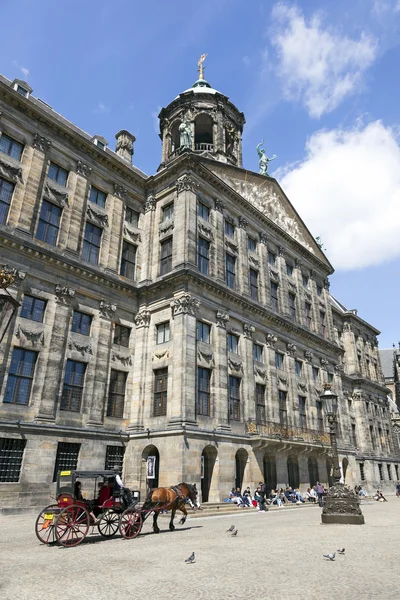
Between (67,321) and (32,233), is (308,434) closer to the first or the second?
(67,321)

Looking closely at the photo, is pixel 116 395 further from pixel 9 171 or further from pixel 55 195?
pixel 9 171

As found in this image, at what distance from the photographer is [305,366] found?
3872 centimetres

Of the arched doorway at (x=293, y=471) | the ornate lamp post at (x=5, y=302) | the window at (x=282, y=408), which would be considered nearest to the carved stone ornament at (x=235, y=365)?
the window at (x=282, y=408)

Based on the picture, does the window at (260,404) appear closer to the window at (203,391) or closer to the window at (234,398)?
the window at (234,398)

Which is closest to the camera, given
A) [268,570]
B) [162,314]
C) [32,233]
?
[268,570]

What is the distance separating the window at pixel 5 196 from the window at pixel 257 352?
20.2 meters

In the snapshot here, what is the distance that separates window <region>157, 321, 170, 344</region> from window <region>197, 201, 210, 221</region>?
917 cm

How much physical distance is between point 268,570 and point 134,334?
2206 centimetres

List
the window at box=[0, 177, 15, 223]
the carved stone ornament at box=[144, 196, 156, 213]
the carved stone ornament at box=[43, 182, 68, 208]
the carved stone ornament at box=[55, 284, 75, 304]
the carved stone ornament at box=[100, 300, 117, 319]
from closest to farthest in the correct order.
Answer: the window at box=[0, 177, 15, 223] < the carved stone ornament at box=[55, 284, 75, 304] < the carved stone ornament at box=[43, 182, 68, 208] < the carved stone ornament at box=[100, 300, 117, 319] < the carved stone ornament at box=[144, 196, 156, 213]

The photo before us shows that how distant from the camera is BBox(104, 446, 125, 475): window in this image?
25312 millimetres

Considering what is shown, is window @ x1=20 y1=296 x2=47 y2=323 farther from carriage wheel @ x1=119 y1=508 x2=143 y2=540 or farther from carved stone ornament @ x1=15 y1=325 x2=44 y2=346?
carriage wheel @ x1=119 y1=508 x2=143 y2=540

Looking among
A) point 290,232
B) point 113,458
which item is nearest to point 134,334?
point 113,458

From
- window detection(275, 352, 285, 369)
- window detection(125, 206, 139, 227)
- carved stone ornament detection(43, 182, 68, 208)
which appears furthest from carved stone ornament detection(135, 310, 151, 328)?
window detection(275, 352, 285, 369)

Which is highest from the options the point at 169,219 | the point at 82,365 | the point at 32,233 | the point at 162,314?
the point at 169,219
